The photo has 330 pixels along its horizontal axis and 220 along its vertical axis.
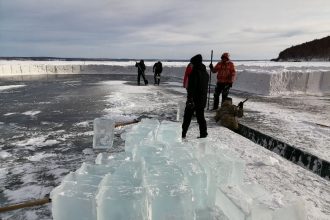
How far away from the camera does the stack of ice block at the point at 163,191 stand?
2611 millimetres

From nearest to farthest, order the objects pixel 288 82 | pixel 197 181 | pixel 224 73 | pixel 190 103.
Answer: pixel 197 181
pixel 190 103
pixel 224 73
pixel 288 82

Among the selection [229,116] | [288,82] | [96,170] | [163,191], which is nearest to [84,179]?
[96,170]

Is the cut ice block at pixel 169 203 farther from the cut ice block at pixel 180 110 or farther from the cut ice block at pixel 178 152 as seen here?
the cut ice block at pixel 180 110

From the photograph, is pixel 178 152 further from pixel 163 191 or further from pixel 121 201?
pixel 121 201

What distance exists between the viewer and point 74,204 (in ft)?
8.61

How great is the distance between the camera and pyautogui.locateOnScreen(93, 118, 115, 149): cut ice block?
19.1 feet

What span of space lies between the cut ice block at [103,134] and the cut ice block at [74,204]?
3090 mm

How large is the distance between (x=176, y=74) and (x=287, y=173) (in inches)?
1037

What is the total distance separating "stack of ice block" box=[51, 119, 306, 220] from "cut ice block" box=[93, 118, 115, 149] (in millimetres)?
2150

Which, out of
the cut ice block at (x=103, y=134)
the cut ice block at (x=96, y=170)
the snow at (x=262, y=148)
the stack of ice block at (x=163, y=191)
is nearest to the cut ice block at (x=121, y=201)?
the stack of ice block at (x=163, y=191)

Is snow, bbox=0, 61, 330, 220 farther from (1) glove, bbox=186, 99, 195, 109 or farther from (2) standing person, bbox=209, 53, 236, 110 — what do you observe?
(2) standing person, bbox=209, 53, 236, 110

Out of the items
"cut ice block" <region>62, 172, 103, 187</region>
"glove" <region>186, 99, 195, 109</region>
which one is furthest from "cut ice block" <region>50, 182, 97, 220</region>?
"glove" <region>186, 99, 195, 109</region>

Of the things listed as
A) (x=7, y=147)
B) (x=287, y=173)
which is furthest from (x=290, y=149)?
(x=7, y=147)

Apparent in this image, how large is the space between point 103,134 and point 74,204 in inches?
132
